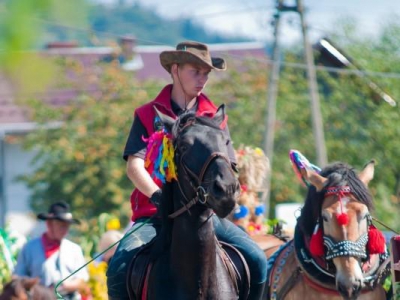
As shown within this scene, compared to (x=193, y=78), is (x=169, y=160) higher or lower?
lower

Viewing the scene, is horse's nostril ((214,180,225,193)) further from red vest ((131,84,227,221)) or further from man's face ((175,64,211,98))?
man's face ((175,64,211,98))

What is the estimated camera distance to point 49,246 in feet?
33.8

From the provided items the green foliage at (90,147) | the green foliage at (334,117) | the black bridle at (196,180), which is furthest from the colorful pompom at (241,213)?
the green foliage at (90,147)

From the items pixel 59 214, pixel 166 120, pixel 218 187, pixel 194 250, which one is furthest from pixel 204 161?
pixel 59 214

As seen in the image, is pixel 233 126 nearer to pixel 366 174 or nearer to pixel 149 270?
pixel 366 174

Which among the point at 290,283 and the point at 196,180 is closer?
the point at 196,180

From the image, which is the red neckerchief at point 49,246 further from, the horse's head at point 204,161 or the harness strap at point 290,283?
the horse's head at point 204,161

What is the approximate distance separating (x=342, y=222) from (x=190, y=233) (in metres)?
1.81

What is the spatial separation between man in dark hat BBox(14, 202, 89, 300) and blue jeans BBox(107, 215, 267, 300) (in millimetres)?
4301

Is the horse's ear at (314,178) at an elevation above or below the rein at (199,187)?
below

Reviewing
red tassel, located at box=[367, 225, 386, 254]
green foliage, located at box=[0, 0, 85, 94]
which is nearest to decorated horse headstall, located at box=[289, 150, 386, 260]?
Answer: red tassel, located at box=[367, 225, 386, 254]

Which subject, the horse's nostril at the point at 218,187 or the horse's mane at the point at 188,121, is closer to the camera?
the horse's nostril at the point at 218,187

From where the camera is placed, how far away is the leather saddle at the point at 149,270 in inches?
216

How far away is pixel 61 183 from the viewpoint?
94.1 feet
